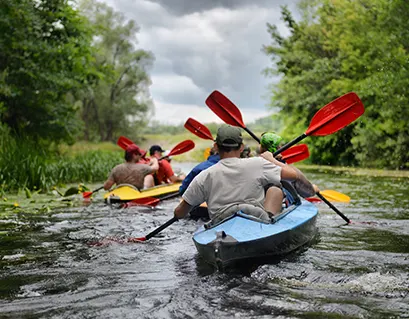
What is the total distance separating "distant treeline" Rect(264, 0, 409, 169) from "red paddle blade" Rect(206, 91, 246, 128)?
12925mm

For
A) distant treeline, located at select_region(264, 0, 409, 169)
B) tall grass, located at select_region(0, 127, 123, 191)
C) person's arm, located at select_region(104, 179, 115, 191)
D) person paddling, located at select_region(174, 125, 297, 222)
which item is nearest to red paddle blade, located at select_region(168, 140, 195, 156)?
person's arm, located at select_region(104, 179, 115, 191)

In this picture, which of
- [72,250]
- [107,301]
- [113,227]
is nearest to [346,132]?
[113,227]

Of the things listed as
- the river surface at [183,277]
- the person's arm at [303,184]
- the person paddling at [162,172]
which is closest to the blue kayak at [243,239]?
the river surface at [183,277]

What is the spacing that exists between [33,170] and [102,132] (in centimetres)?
3399

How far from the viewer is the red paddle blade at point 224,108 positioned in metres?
6.98

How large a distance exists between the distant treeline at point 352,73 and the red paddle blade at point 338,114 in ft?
42.2

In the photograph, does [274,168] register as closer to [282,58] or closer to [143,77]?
[282,58]

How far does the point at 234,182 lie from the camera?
4.49m

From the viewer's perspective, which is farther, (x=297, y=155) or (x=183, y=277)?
(x=297, y=155)

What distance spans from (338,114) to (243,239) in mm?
2922

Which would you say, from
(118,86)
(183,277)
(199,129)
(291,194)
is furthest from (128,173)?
(118,86)

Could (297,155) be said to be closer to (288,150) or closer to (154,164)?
(288,150)

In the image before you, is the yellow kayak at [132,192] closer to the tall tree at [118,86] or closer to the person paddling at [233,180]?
the person paddling at [233,180]

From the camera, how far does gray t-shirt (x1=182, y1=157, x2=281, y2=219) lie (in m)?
4.45
